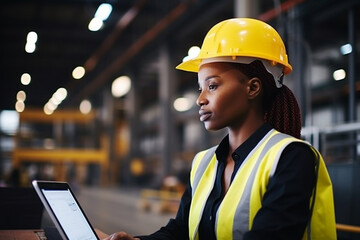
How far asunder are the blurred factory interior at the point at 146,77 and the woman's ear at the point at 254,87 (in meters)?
4.09

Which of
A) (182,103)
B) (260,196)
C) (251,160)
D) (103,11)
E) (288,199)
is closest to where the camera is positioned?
(288,199)

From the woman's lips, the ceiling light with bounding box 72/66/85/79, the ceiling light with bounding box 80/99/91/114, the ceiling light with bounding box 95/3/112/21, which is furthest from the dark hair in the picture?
the ceiling light with bounding box 80/99/91/114

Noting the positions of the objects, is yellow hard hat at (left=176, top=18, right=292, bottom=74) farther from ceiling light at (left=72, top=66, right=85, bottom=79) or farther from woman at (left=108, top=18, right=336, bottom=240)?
ceiling light at (left=72, top=66, right=85, bottom=79)

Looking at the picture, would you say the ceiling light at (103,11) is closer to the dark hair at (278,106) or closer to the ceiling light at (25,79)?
the ceiling light at (25,79)

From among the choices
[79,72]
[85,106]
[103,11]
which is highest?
[85,106]

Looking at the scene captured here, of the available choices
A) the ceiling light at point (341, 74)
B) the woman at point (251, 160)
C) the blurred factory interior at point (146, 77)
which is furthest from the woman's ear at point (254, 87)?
the ceiling light at point (341, 74)

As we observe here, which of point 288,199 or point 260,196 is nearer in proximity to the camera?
point 288,199

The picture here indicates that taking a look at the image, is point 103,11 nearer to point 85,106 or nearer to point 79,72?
point 79,72

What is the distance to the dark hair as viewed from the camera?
1.88 m

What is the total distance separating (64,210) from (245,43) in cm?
→ 93

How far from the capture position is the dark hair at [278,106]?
1.88 m

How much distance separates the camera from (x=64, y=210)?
1686 mm

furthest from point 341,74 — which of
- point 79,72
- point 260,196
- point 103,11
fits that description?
point 79,72

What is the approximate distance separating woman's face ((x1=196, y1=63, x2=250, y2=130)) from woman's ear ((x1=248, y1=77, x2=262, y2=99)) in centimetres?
1
